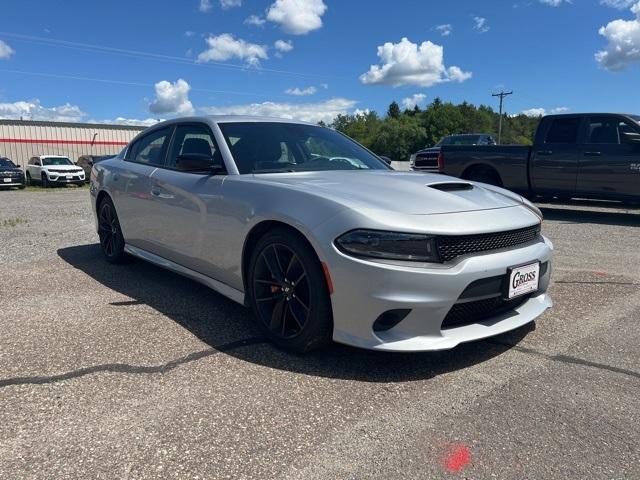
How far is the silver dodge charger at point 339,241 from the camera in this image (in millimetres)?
2801

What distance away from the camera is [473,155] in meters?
10.5

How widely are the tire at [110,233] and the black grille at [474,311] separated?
365cm

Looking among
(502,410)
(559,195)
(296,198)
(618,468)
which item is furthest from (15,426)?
(559,195)

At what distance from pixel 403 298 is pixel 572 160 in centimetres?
790

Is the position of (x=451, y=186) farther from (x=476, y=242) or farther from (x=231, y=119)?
(x=231, y=119)

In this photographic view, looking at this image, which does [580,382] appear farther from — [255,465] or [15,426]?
[15,426]

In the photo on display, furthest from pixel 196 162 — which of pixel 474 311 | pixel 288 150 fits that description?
pixel 474 311

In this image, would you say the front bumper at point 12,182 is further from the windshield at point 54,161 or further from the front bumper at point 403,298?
the front bumper at point 403,298

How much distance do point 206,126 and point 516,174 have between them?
7.42 meters

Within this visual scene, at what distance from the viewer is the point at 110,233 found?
5578 mm

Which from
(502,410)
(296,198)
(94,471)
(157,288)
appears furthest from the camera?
(157,288)

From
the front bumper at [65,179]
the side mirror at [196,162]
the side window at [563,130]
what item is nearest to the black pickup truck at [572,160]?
the side window at [563,130]

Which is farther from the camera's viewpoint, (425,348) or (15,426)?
(425,348)

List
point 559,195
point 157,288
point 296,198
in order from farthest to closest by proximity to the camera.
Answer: point 559,195 → point 157,288 → point 296,198
